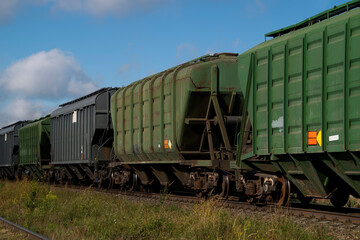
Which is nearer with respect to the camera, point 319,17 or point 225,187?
point 319,17

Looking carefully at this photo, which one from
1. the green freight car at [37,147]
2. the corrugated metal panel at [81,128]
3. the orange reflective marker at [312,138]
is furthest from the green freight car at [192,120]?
the green freight car at [37,147]

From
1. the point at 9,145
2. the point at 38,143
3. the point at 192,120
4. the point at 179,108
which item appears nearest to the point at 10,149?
the point at 9,145

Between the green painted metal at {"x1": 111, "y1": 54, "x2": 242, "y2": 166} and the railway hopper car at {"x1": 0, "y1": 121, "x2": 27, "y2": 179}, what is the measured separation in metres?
23.3

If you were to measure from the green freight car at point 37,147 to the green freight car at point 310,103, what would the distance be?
2079cm

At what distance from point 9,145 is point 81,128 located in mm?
19120

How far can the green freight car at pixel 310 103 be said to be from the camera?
9.53 metres

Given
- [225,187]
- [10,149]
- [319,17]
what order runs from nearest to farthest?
[319,17], [225,187], [10,149]

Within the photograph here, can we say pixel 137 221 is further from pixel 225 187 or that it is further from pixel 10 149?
pixel 10 149

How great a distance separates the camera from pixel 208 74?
578 inches

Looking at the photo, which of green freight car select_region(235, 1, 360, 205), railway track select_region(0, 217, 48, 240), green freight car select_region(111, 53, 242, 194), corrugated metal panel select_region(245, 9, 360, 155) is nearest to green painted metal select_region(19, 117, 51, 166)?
green freight car select_region(111, 53, 242, 194)

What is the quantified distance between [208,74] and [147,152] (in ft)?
14.2

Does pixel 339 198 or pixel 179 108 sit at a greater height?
pixel 179 108

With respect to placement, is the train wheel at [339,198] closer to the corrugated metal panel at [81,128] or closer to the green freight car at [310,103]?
the green freight car at [310,103]

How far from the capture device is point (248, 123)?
1298 centimetres
